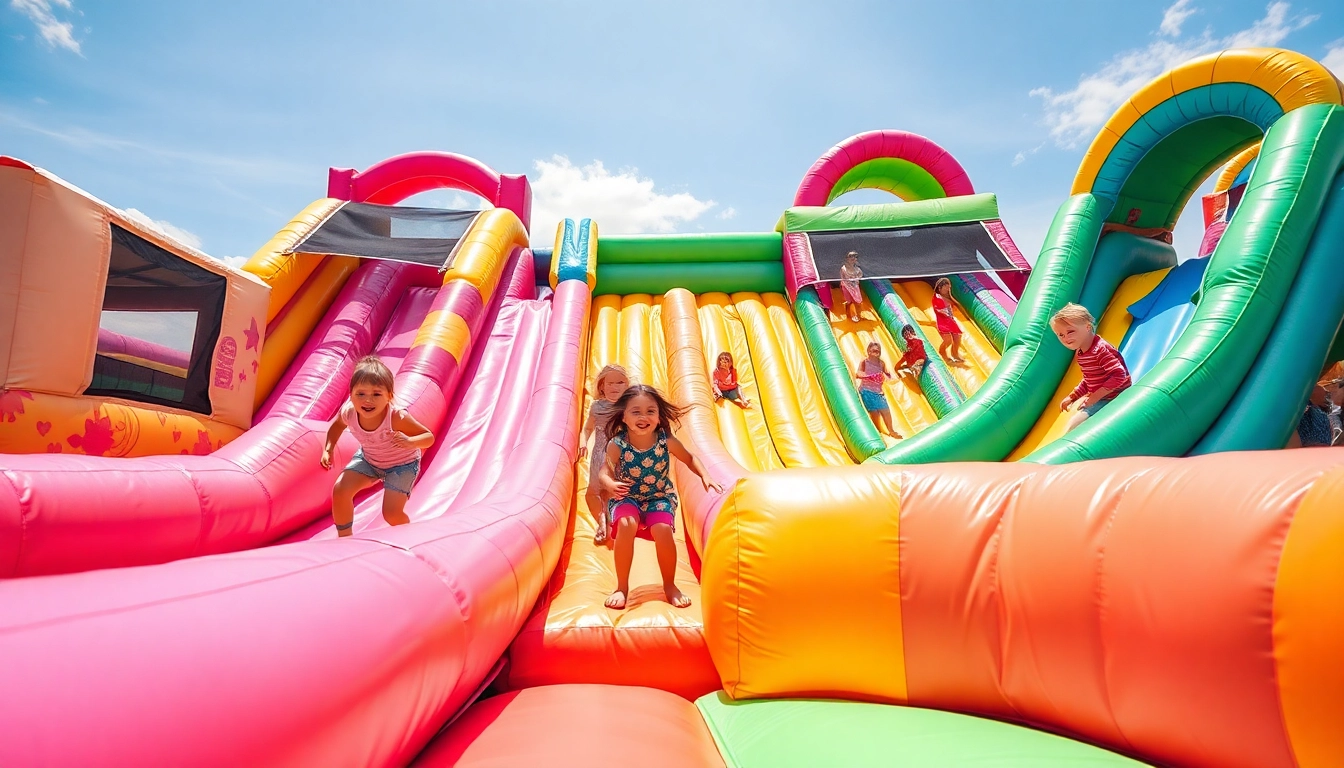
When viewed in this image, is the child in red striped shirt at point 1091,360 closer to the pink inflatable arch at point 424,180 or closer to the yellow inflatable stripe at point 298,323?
the yellow inflatable stripe at point 298,323

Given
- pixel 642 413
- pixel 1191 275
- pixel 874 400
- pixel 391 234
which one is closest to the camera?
pixel 642 413

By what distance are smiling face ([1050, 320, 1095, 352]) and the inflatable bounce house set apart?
15.6 inches

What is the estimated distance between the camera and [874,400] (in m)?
4.65

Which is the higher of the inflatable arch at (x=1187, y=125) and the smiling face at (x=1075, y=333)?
the inflatable arch at (x=1187, y=125)

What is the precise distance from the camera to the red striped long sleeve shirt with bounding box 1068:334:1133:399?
314 centimetres

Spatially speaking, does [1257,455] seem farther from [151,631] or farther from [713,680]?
[151,631]

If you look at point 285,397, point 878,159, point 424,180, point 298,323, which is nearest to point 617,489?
point 285,397

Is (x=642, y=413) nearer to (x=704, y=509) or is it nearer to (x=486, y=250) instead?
(x=704, y=509)

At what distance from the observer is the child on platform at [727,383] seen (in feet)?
16.4

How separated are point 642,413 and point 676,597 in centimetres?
70

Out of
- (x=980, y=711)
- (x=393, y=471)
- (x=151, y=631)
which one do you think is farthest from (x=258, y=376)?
(x=980, y=711)

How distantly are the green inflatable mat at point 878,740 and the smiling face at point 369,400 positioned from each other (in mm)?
1873

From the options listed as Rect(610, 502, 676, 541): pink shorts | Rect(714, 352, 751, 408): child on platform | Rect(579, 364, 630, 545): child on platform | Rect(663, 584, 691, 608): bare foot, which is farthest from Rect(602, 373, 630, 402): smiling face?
Rect(714, 352, 751, 408): child on platform

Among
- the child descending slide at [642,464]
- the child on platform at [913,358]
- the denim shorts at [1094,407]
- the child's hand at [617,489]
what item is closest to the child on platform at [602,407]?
the child descending slide at [642,464]
